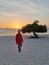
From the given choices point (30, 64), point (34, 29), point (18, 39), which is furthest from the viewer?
point (34, 29)

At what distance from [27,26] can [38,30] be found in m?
2.42

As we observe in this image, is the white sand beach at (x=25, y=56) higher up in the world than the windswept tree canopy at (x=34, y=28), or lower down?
lower down

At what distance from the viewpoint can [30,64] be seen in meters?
10.9

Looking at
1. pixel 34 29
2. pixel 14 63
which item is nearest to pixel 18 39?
pixel 14 63

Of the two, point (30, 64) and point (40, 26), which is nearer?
point (30, 64)

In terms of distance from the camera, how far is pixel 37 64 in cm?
1093

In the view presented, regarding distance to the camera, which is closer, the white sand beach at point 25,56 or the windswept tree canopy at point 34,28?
the white sand beach at point 25,56

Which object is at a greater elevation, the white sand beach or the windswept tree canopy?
the windswept tree canopy

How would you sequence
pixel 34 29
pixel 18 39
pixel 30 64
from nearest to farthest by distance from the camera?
pixel 30 64 → pixel 18 39 → pixel 34 29

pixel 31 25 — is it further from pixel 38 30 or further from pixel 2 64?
pixel 2 64

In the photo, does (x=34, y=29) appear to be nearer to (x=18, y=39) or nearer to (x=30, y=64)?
(x=18, y=39)

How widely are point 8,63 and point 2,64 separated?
0.40 metres

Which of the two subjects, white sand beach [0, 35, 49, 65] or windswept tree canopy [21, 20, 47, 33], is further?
windswept tree canopy [21, 20, 47, 33]

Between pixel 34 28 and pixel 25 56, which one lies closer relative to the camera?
pixel 25 56
